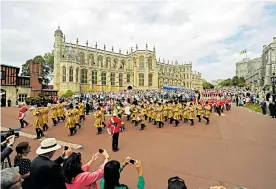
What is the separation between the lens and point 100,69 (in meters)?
47.0

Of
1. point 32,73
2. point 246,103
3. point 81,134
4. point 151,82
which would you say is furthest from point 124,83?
point 81,134

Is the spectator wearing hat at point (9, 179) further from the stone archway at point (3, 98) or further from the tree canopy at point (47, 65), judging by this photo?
the tree canopy at point (47, 65)

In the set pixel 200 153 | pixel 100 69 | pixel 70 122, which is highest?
pixel 100 69

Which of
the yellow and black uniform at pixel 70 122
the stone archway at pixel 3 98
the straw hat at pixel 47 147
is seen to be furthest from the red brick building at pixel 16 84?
the straw hat at pixel 47 147

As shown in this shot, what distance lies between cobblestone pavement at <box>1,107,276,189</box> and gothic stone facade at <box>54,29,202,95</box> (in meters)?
30.6

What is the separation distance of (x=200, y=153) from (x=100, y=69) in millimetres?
42931

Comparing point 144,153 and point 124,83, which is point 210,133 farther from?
point 124,83

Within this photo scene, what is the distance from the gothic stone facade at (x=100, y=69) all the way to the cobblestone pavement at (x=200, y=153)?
30574 mm

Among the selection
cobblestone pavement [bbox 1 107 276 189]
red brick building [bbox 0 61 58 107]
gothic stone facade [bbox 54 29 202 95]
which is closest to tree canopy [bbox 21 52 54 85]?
gothic stone facade [bbox 54 29 202 95]

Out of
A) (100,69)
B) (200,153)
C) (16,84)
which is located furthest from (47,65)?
(200,153)

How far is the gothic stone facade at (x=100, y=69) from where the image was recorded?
3972 cm

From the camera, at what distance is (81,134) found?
10453 mm

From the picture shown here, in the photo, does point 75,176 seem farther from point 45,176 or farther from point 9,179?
point 9,179

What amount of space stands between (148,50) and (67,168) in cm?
4986
